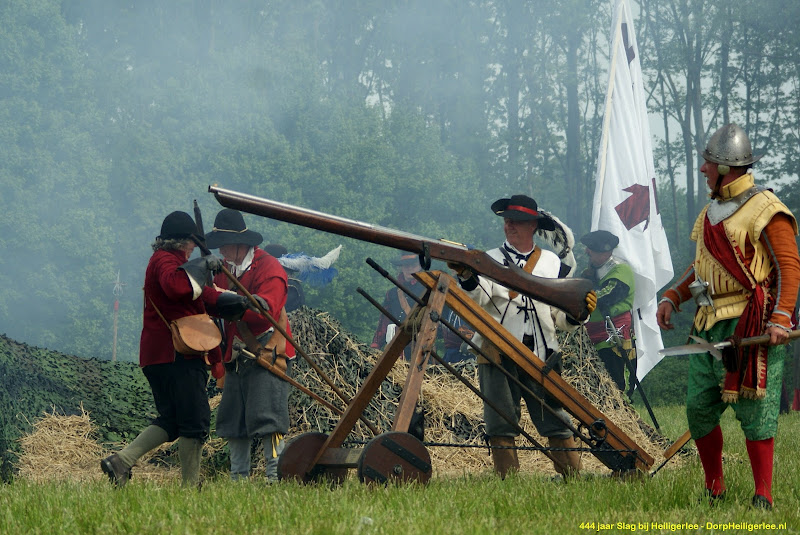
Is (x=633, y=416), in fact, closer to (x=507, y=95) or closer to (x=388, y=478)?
(x=388, y=478)

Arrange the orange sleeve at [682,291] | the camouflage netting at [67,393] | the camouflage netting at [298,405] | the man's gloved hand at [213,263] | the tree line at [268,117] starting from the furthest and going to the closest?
the tree line at [268,117] < the camouflage netting at [67,393] < the camouflage netting at [298,405] < the man's gloved hand at [213,263] < the orange sleeve at [682,291]

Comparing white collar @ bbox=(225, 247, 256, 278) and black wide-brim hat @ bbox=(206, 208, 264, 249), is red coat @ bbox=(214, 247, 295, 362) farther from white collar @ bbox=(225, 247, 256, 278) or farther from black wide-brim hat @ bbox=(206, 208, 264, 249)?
black wide-brim hat @ bbox=(206, 208, 264, 249)

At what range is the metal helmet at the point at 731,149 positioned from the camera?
4828 millimetres

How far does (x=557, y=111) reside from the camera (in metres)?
41.9

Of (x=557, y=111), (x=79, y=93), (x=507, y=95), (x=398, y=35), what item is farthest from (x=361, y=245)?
(x=557, y=111)

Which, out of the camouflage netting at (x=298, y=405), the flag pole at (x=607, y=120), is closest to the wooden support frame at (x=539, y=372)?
the camouflage netting at (x=298, y=405)

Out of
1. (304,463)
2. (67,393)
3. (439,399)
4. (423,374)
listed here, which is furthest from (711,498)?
(67,393)

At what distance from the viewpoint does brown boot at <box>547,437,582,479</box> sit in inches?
239

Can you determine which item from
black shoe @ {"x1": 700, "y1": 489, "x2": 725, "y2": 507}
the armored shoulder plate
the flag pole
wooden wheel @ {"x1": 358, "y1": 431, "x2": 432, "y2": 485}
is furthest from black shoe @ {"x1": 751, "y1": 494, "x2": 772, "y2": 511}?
the flag pole

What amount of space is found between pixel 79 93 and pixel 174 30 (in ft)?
12.4

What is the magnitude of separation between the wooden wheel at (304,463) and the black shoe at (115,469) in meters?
1.07

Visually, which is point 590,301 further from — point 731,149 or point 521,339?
point 731,149

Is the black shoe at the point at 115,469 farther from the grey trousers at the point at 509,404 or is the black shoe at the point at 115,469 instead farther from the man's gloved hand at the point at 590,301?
the man's gloved hand at the point at 590,301

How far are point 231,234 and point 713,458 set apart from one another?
3827 mm
